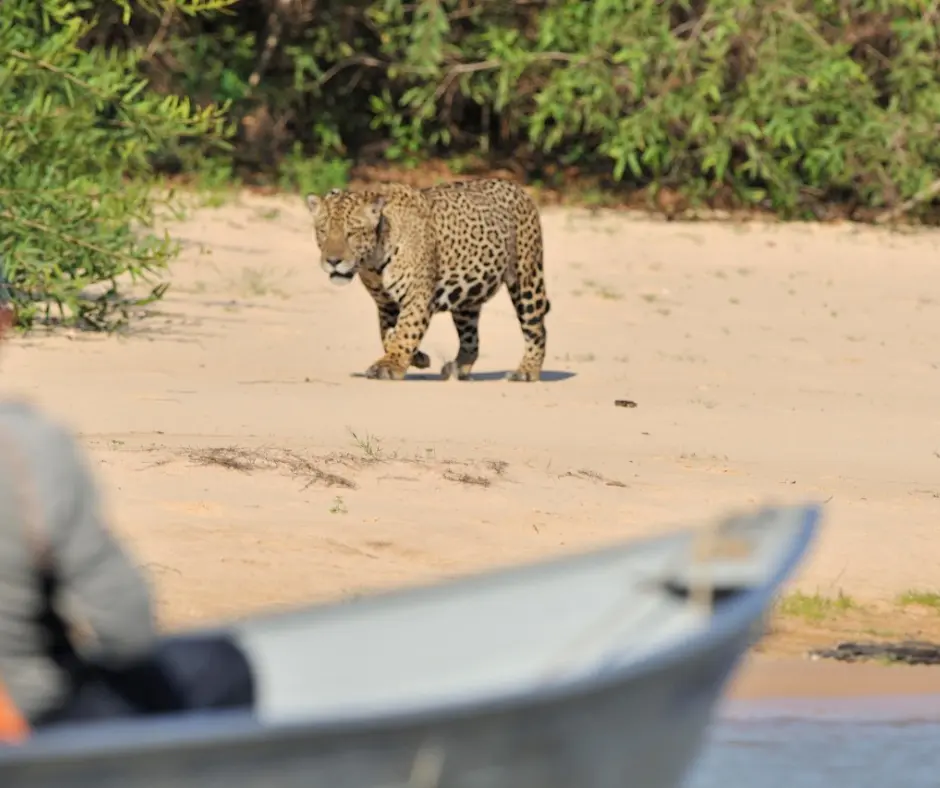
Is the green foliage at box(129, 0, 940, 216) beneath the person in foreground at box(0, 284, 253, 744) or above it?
beneath

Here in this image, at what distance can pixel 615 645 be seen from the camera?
444 centimetres

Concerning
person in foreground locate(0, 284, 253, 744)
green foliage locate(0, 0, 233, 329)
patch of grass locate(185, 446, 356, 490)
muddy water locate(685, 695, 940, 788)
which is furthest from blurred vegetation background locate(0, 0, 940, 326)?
person in foreground locate(0, 284, 253, 744)

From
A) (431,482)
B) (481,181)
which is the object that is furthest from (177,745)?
(481,181)

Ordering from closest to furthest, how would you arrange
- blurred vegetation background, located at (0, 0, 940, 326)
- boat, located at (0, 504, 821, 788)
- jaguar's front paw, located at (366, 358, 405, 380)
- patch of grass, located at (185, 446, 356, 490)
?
boat, located at (0, 504, 821, 788) → patch of grass, located at (185, 446, 356, 490) → jaguar's front paw, located at (366, 358, 405, 380) → blurred vegetation background, located at (0, 0, 940, 326)

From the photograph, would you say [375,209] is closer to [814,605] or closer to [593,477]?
[593,477]

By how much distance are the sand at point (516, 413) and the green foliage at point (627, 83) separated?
3.21ft

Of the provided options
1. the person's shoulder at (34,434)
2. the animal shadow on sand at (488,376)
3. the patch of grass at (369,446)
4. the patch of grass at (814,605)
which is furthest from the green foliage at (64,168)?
the person's shoulder at (34,434)

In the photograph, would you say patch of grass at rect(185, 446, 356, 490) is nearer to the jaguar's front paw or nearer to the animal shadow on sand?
the jaguar's front paw

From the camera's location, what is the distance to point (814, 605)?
297 inches

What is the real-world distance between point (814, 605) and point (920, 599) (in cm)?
41

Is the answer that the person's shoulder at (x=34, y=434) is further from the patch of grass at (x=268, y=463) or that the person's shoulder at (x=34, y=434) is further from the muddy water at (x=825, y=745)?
the patch of grass at (x=268, y=463)

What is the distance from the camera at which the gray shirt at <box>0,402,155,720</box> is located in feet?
11.7

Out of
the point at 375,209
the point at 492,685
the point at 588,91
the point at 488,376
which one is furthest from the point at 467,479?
the point at 588,91

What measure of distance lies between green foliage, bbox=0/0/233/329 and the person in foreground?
7643 millimetres
